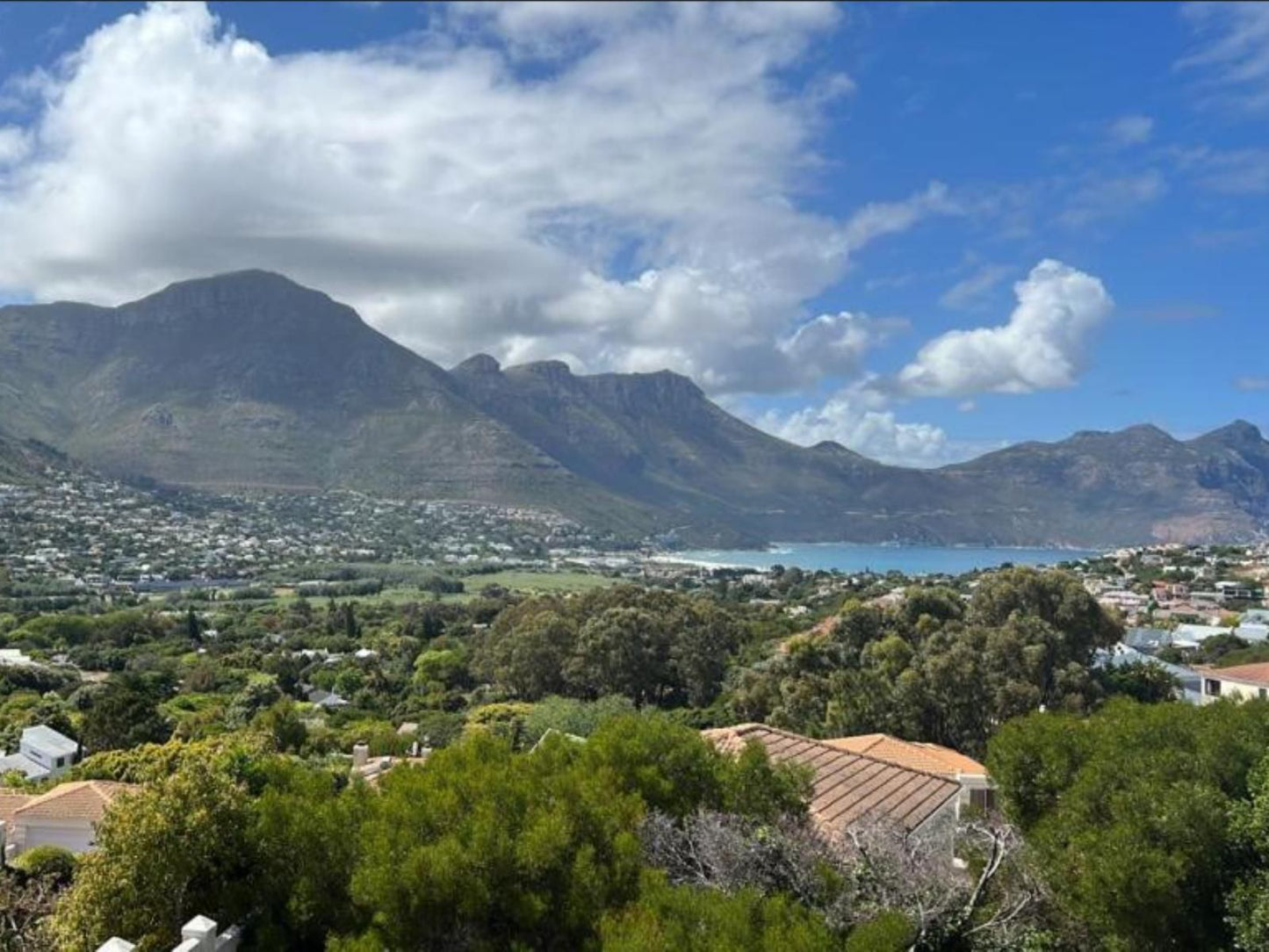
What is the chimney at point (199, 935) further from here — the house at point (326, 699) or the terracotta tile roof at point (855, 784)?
the house at point (326, 699)

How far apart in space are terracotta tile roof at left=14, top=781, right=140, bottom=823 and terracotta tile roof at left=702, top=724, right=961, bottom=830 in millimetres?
9412

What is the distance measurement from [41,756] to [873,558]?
152042 millimetres

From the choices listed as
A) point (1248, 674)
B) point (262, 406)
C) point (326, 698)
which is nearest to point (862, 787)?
point (1248, 674)

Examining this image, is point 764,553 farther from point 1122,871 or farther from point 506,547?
point 1122,871

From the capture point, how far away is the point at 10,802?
16.7m

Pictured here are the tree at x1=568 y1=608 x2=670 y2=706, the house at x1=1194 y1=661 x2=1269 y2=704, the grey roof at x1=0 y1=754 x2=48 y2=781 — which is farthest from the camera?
the tree at x1=568 y1=608 x2=670 y2=706

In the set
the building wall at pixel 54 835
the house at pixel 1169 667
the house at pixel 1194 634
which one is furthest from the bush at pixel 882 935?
the house at pixel 1194 634

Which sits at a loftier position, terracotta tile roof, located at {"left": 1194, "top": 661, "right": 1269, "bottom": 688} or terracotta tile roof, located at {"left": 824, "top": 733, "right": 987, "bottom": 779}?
terracotta tile roof, located at {"left": 1194, "top": 661, "right": 1269, "bottom": 688}

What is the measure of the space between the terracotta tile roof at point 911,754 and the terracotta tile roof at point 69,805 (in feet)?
37.5

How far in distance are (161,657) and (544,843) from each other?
143ft

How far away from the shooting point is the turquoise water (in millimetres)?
Answer: 134750

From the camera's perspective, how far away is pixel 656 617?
35844 mm

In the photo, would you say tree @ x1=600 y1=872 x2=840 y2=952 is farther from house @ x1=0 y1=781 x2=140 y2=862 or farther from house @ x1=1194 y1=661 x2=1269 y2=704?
house @ x1=1194 y1=661 x2=1269 y2=704

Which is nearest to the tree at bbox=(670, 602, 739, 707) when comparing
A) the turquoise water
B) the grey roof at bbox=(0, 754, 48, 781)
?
the grey roof at bbox=(0, 754, 48, 781)
